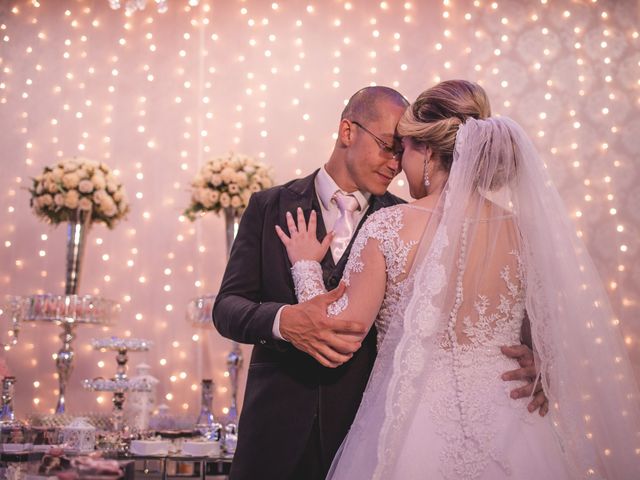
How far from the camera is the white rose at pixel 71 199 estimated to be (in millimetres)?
4195

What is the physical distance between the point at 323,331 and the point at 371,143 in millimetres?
907

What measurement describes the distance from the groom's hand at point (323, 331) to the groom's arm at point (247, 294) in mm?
126

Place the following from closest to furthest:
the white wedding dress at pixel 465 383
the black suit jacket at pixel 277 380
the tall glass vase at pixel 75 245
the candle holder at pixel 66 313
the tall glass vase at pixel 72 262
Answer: the white wedding dress at pixel 465 383 → the black suit jacket at pixel 277 380 → the candle holder at pixel 66 313 → the tall glass vase at pixel 72 262 → the tall glass vase at pixel 75 245

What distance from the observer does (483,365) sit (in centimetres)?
202

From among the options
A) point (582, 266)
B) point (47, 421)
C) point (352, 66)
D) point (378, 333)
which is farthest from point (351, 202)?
point (352, 66)

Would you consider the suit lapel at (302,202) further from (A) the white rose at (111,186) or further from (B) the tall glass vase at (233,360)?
(A) the white rose at (111,186)

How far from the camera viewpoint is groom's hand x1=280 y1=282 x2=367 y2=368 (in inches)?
82.8

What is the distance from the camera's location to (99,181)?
14.1ft

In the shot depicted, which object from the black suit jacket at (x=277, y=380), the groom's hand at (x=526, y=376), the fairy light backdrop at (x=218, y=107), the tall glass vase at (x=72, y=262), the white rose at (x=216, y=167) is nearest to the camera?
the groom's hand at (x=526, y=376)

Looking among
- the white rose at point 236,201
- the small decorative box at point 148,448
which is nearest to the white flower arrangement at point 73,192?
the white rose at point 236,201

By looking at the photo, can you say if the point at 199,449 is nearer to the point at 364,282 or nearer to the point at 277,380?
the point at 277,380

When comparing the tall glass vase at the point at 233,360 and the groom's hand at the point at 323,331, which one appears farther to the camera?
the tall glass vase at the point at 233,360

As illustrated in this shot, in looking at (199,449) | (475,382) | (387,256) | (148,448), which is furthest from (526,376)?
(148,448)

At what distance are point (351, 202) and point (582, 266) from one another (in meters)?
0.95
